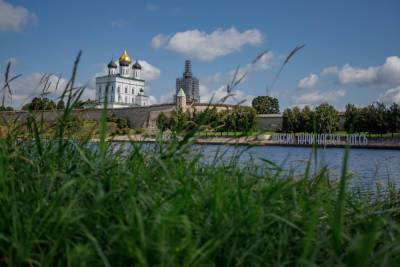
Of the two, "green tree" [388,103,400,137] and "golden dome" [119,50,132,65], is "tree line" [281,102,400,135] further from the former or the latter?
"golden dome" [119,50,132,65]

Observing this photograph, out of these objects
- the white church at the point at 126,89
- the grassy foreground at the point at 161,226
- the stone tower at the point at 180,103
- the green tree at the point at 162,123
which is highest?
the white church at the point at 126,89

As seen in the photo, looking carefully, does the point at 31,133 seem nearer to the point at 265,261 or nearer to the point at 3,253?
the point at 3,253

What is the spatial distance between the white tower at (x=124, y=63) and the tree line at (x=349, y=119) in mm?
43475

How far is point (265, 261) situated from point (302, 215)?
23 centimetres

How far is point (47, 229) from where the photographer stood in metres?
1.02

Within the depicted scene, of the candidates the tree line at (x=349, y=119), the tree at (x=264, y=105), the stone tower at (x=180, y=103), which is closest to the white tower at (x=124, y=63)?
the tree at (x=264, y=105)

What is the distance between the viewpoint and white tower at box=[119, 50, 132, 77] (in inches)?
3036

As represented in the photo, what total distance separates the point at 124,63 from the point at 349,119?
52.6 m

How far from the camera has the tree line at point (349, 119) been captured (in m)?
34.7

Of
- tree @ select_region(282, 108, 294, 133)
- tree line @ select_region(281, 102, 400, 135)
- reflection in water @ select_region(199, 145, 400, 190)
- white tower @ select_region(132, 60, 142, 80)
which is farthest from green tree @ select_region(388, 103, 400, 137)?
white tower @ select_region(132, 60, 142, 80)

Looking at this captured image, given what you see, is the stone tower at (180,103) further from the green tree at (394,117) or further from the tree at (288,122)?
the green tree at (394,117)

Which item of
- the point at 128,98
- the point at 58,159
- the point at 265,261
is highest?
the point at 128,98

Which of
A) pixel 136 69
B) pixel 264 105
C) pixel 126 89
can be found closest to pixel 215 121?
pixel 264 105

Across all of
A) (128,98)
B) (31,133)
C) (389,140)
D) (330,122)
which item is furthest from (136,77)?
(31,133)
